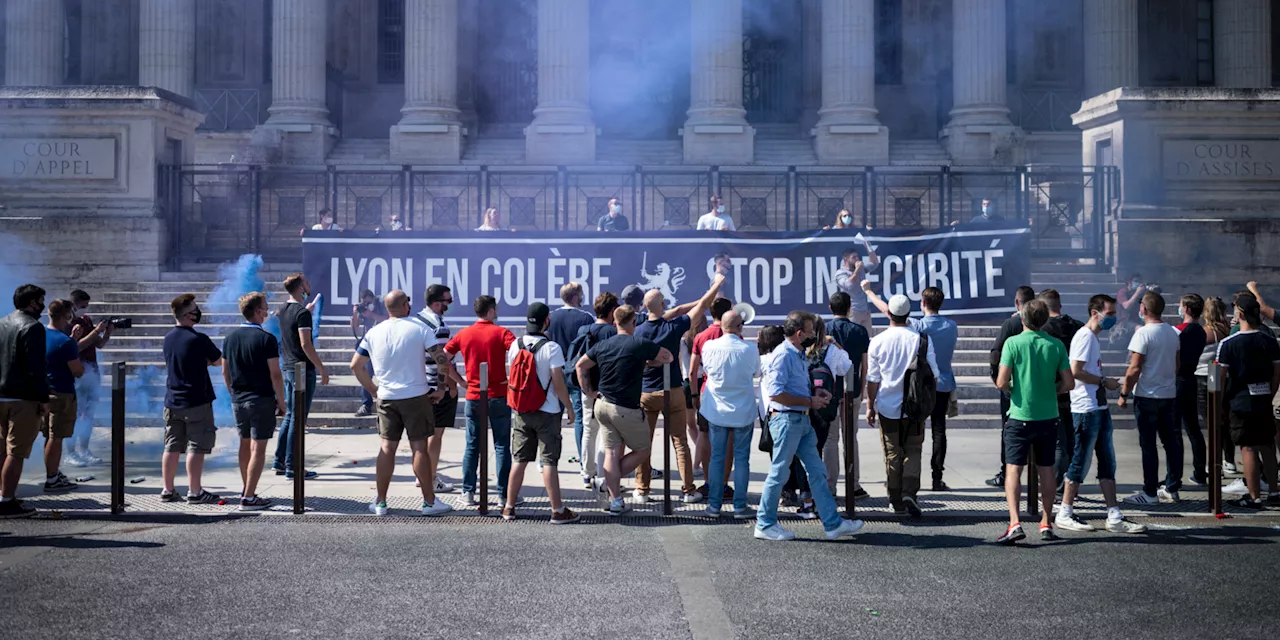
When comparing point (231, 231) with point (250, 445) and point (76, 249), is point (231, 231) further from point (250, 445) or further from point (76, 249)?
point (250, 445)

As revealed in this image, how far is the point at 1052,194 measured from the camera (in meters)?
21.0

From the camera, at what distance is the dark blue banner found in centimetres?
1506

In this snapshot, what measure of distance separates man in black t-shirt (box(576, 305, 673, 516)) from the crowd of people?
Result: 0.01 meters

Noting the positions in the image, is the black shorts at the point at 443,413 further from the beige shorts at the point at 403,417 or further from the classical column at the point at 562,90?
the classical column at the point at 562,90

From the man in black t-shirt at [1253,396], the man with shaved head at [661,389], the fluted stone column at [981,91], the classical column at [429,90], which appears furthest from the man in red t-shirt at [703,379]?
the fluted stone column at [981,91]

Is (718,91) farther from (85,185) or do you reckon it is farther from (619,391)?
(619,391)

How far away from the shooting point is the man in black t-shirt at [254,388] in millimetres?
9312

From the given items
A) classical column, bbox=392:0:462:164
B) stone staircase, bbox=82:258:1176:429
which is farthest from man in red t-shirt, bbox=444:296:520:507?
classical column, bbox=392:0:462:164

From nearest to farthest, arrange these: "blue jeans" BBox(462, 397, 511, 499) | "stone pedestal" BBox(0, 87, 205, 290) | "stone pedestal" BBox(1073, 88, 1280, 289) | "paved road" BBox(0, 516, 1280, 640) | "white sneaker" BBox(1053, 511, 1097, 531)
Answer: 1. "paved road" BBox(0, 516, 1280, 640)
2. "white sneaker" BBox(1053, 511, 1097, 531)
3. "blue jeans" BBox(462, 397, 511, 499)
4. "stone pedestal" BBox(1073, 88, 1280, 289)
5. "stone pedestal" BBox(0, 87, 205, 290)

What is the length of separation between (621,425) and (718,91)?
15425 millimetres

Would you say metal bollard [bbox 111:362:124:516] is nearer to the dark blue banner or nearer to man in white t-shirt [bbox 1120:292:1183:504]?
the dark blue banner

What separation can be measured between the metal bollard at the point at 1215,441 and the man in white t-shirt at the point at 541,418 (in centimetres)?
468

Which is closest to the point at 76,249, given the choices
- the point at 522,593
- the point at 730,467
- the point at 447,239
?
the point at 447,239

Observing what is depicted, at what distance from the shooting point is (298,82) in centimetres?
2388
